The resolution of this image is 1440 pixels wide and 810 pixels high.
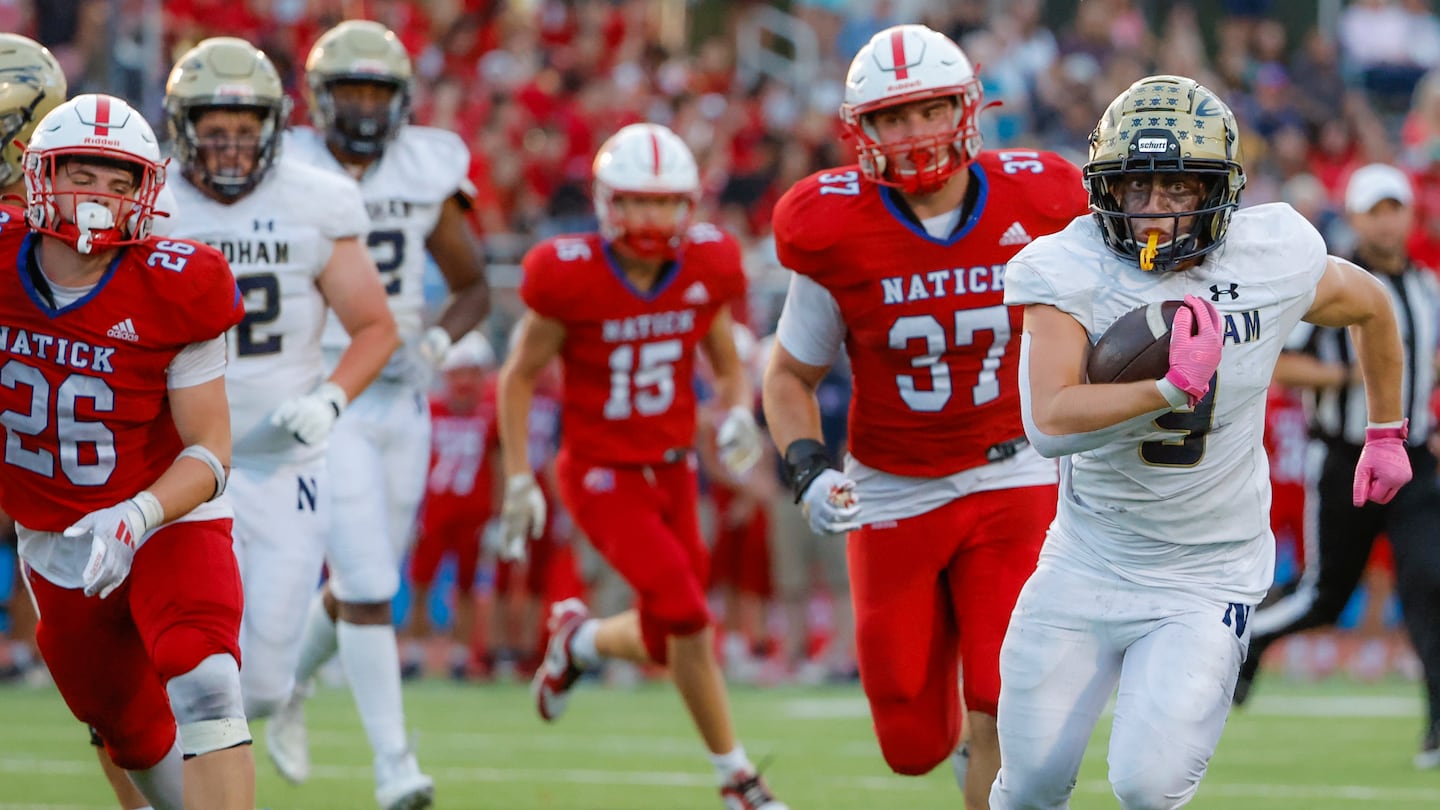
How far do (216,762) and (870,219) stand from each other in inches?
78.3

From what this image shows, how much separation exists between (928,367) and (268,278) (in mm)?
1867

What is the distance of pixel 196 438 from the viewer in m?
4.18

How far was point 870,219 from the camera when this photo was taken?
15.6 feet

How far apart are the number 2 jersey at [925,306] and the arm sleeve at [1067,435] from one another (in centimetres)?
88

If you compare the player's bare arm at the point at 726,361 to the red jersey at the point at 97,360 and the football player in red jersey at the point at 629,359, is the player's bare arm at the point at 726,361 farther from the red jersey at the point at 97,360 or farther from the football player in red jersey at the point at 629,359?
the red jersey at the point at 97,360

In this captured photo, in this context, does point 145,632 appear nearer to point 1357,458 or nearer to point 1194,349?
point 1194,349

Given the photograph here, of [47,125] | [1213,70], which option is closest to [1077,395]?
[47,125]

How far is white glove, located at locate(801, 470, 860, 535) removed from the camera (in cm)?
465

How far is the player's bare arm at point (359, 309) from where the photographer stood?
5285 mm

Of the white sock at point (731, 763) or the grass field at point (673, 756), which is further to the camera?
the grass field at point (673, 756)

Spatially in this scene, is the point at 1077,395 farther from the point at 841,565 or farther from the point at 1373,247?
the point at 841,565

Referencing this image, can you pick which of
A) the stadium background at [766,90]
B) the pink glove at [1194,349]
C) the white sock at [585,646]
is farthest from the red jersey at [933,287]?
the stadium background at [766,90]

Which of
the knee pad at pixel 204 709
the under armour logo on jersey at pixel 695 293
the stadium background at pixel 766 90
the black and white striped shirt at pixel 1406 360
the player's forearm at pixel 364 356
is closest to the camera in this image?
the knee pad at pixel 204 709

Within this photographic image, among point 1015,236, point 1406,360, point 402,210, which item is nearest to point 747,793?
point 1015,236
